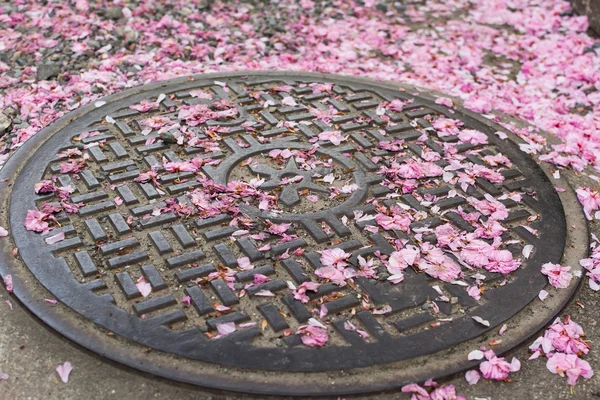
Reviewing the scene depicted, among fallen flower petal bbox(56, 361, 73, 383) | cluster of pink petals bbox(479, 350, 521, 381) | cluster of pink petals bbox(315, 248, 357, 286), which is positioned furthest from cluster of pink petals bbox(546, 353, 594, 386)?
fallen flower petal bbox(56, 361, 73, 383)

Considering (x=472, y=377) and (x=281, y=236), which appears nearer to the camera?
(x=472, y=377)

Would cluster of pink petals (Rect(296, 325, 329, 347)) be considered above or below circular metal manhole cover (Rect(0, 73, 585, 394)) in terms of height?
above

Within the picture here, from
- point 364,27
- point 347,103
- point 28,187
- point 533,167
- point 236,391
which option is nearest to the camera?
point 236,391

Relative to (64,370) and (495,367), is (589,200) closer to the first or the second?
(495,367)

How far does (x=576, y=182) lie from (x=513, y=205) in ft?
1.66

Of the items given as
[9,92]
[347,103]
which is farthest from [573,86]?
[9,92]

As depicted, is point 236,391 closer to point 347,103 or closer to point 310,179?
point 310,179

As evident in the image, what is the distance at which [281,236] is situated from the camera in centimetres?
235

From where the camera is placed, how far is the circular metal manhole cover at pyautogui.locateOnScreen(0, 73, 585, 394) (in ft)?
6.37

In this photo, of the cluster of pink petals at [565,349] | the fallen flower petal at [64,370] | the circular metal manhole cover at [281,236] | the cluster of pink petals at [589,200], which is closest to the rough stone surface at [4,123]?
the circular metal manhole cover at [281,236]

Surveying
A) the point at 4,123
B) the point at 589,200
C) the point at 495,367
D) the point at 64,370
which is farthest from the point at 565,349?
the point at 4,123

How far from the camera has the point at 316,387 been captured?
1.83 metres

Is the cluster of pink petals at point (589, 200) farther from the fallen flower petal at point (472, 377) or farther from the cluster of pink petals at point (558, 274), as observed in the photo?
the fallen flower petal at point (472, 377)

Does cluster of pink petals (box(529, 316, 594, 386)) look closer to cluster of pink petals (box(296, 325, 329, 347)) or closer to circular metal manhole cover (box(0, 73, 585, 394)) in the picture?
circular metal manhole cover (box(0, 73, 585, 394))
